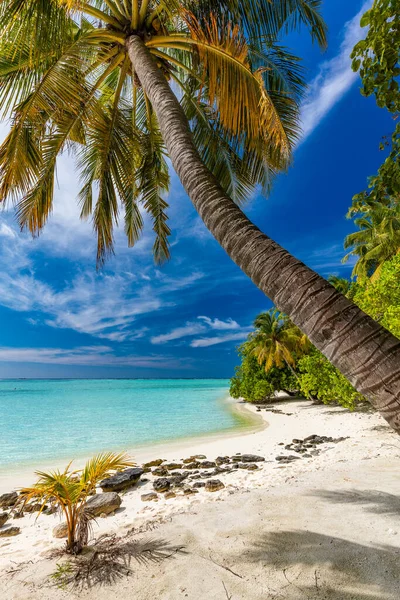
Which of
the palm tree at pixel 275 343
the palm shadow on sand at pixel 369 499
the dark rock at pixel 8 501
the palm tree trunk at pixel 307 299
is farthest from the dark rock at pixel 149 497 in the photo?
the palm tree at pixel 275 343

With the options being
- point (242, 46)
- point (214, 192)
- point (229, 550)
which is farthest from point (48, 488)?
point (242, 46)

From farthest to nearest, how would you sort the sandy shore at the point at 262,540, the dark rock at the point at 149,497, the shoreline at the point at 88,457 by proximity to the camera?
the shoreline at the point at 88,457
the dark rock at the point at 149,497
the sandy shore at the point at 262,540

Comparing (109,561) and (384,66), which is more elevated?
(384,66)

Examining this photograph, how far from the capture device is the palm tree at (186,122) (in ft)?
6.02

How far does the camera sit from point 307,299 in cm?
189

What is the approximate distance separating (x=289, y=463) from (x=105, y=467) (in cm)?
583

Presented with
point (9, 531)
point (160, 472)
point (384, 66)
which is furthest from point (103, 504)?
point (384, 66)

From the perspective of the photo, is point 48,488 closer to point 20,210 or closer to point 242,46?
point 20,210

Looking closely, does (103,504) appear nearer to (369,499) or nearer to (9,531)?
(9,531)

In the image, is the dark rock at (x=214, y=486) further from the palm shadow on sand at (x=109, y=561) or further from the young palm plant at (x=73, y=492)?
the young palm plant at (x=73, y=492)

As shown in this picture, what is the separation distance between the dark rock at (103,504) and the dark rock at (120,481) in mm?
1274

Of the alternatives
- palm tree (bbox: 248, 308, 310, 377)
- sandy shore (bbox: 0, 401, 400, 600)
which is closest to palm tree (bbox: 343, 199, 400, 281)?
palm tree (bbox: 248, 308, 310, 377)

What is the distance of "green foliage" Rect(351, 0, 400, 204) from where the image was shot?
2.24 meters

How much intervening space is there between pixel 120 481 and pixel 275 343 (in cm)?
2221
